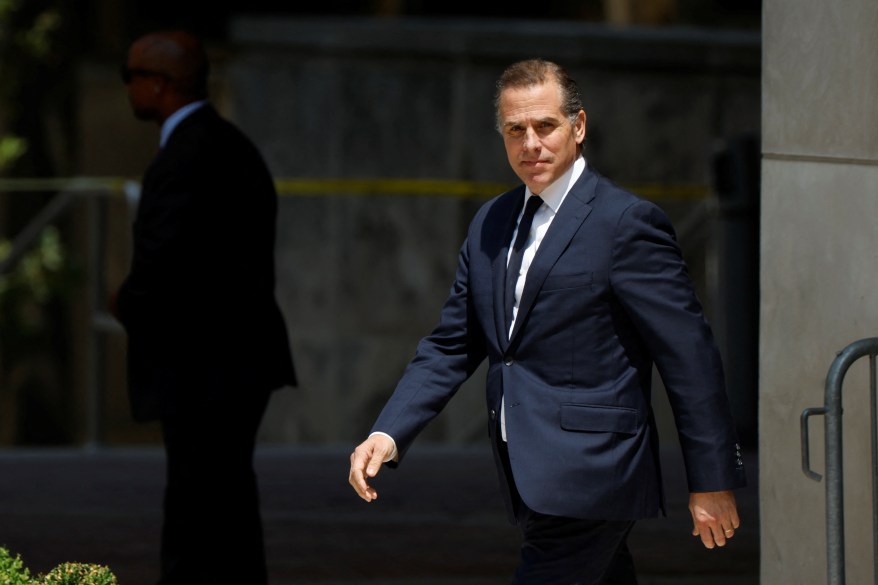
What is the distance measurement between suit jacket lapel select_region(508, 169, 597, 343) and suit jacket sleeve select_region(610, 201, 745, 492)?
0.13 m

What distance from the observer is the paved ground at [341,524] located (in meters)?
7.93

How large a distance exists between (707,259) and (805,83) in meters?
6.40

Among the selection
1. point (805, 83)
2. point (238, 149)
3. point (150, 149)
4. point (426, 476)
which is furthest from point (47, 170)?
point (805, 83)

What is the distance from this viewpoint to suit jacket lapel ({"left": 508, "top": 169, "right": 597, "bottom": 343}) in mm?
4793

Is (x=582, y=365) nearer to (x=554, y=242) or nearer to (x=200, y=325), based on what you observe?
(x=554, y=242)

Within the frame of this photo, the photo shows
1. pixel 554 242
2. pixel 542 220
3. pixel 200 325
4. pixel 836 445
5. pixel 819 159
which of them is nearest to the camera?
pixel 554 242

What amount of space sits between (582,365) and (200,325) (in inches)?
87.3

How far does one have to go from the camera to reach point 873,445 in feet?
18.7

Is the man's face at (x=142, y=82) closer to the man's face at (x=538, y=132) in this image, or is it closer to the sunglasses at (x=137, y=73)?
the sunglasses at (x=137, y=73)

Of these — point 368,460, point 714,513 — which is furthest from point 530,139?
point 714,513

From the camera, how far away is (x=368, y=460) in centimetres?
477

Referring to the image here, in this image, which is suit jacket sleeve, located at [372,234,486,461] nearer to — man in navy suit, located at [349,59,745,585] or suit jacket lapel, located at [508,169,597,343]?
man in navy suit, located at [349,59,745,585]

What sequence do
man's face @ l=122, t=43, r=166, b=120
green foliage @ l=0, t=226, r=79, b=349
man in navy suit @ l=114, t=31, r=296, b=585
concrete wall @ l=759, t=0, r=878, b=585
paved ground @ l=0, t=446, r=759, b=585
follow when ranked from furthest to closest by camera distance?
green foliage @ l=0, t=226, r=79, b=349 < paved ground @ l=0, t=446, r=759, b=585 < man's face @ l=122, t=43, r=166, b=120 < man in navy suit @ l=114, t=31, r=296, b=585 < concrete wall @ l=759, t=0, r=878, b=585

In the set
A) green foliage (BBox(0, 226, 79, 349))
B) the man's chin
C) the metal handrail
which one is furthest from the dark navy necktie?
green foliage (BBox(0, 226, 79, 349))
